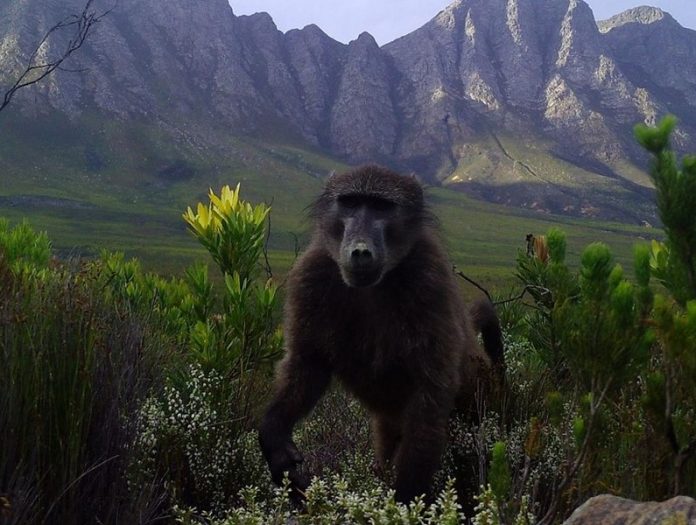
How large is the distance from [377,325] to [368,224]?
54 centimetres

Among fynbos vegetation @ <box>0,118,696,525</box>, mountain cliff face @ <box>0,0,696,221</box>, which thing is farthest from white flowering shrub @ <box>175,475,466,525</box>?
mountain cliff face @ <box>0,0,696,221</box>

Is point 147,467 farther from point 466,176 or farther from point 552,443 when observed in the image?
point 466,176

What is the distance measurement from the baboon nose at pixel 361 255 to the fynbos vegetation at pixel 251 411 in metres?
0.88

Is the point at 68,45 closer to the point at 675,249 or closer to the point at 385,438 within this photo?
the point at 385,438

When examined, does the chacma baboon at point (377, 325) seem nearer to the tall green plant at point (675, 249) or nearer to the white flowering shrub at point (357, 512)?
the white flowering shrub at point (357, 512)

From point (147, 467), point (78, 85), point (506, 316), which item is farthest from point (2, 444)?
point (78, 85)

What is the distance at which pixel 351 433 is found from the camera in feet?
16.9

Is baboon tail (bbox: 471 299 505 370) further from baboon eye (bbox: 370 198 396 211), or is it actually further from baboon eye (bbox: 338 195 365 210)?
baboon eye (bbox: 338 195 365 210)

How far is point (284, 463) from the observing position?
129 inches

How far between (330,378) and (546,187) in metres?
160

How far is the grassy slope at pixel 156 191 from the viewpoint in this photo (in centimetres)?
9181

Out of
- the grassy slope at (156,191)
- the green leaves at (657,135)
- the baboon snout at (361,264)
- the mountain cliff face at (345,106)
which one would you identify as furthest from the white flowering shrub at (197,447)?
the mountain cliff face at (345,106)

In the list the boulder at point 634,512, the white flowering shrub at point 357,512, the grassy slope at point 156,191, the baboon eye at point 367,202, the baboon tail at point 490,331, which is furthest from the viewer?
the grassy slope at point 156,191

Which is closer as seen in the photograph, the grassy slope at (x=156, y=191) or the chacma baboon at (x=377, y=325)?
the chacma baboon at (x=377, y=325)
